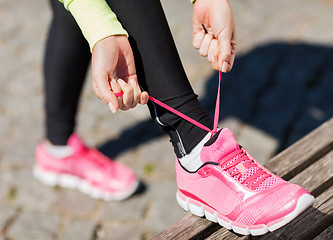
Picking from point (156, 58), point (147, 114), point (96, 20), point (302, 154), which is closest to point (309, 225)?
point (302, 154)

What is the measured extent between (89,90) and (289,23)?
1.71m

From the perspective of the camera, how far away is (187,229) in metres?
1.54

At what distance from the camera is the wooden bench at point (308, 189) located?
1496mm

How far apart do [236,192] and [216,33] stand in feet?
1.68

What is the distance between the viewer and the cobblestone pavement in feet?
8.07

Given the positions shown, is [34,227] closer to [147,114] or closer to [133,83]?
[147,114]

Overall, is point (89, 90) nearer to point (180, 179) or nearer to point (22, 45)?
point (22, 45)

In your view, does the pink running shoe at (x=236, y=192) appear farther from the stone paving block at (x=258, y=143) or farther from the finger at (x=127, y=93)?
the stone paving block at (x=258, y=143)

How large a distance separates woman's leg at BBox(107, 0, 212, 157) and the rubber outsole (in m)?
0.20

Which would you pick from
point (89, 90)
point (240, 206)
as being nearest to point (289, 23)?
point (89, 90)

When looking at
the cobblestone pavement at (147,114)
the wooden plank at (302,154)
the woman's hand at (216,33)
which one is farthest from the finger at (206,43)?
the cobblestone pavement at (147,114)

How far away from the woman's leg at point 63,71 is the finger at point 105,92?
0.79 meters

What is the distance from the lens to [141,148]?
287 centimetres

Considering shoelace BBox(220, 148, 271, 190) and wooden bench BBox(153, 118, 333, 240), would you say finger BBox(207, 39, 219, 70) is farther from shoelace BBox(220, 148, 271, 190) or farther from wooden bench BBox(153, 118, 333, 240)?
wooden bench BBox(153, 118, 333, 240)
